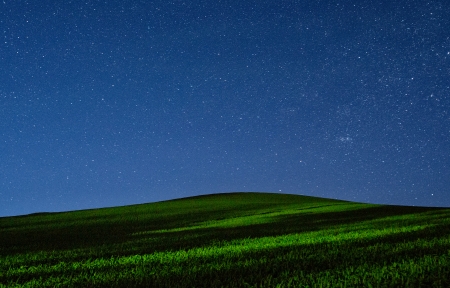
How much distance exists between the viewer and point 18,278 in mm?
7344

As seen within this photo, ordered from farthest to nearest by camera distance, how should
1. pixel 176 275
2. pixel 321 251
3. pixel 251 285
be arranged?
pixel 321 251 → pixel 176 275 → pixel 251 285

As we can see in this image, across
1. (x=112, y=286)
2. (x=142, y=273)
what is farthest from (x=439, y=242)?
(x=112, y=286)

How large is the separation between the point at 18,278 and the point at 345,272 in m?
5.52

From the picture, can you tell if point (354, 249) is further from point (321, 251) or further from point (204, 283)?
point (204, 283)

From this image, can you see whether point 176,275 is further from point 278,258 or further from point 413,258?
point 413,258

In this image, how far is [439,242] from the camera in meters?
8.79

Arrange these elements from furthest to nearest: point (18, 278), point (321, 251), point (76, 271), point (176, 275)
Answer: point (321, 251)
point (76, 271)
point (18, 278)
point (176, 275)

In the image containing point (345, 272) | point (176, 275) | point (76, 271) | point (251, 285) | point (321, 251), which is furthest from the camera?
point (321, 251)

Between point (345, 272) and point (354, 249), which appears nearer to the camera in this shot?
point (345, 272)

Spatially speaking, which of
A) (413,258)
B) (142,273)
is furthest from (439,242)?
(142,273)

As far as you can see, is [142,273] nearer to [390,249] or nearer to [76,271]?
[76,271]

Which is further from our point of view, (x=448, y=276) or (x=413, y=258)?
(x=413, y=258)

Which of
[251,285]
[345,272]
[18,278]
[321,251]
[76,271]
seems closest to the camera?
[251,285]

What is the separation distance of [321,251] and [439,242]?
8.31ft
